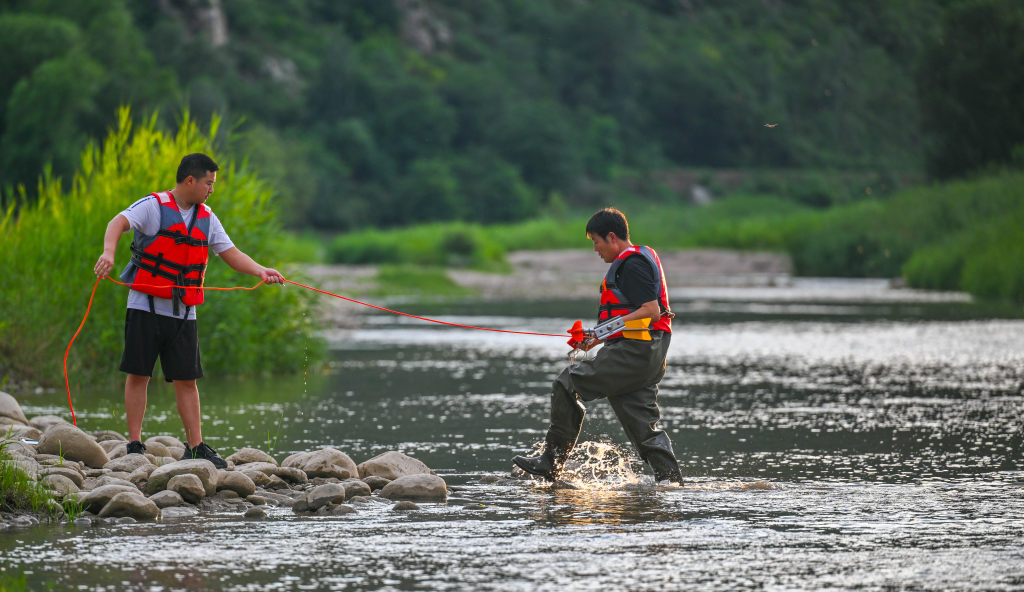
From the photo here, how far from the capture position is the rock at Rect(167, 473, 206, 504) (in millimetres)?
7500

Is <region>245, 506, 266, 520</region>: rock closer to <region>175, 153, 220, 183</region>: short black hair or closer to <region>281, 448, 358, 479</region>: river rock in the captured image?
<region>281, 448, 358, 479</region>: river rock

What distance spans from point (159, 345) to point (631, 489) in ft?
9.97

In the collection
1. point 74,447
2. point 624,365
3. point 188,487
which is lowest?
point 188,487

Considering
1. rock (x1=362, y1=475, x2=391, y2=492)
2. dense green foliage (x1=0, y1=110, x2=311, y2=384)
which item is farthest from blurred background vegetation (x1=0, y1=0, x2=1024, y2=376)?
rock (x1=362, y1=475, x2=391, y2=492)

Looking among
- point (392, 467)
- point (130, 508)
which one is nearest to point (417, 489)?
point (392, 467)

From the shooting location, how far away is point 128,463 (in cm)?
826

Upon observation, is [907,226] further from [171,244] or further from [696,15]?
[696,15]

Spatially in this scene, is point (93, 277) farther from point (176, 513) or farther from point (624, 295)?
point (624, 295)

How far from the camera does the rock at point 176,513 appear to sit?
720 centimetres

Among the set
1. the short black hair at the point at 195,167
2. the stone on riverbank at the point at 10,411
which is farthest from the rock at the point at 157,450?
the short black hair at the point at 195,167

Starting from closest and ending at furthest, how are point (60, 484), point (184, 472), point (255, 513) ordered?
point (255, 513), point (60, 484), point (184, 472)

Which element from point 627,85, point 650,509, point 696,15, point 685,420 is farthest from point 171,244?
point 696,15

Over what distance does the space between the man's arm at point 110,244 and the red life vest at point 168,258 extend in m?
0.12

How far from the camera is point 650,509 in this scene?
24.4ft
